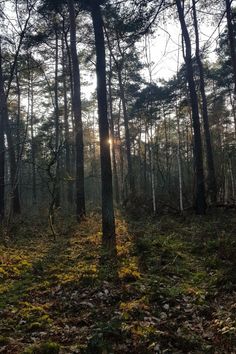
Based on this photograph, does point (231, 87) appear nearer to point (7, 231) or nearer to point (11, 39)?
point (11, 39)

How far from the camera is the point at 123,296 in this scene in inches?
256

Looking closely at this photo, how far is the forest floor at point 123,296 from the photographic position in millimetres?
4816

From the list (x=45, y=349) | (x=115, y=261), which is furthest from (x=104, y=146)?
(x=45, y=349)

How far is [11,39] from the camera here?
672 inches

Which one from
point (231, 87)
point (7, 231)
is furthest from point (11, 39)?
point (231, 87)

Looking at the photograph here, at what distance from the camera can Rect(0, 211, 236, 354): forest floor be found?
4.82m

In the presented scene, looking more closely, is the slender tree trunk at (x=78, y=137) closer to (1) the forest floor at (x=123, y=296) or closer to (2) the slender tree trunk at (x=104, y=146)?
(2) the slender tree trunk at (x=104, y=146)

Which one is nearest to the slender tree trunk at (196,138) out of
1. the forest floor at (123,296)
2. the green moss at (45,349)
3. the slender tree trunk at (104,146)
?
the forest floor at (123,296)

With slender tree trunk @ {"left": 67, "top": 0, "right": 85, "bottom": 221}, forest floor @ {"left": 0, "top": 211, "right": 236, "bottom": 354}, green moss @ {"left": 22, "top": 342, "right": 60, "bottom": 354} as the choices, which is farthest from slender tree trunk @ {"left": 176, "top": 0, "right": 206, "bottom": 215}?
green moss @ {"left": 22, "top": 342, "right": 60, "bottom": 354}

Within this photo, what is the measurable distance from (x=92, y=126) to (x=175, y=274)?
39485 millimetres

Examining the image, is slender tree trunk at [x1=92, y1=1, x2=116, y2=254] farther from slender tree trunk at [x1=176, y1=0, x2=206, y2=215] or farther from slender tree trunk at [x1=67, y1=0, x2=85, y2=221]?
slender tree trunk at [x1=176, y1=0, x2=206, y2=215]

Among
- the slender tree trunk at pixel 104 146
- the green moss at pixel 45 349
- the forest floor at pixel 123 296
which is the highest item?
the slender tree trunk at pixel 104 146

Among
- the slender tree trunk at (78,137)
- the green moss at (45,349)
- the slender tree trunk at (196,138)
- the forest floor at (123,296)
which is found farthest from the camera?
the slender tree trunk at (78,137)

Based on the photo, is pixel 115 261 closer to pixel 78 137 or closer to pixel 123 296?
pixel 123 296
